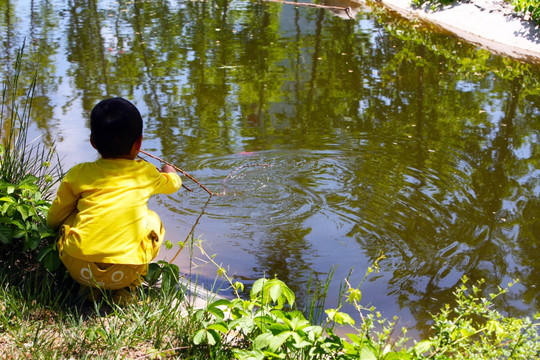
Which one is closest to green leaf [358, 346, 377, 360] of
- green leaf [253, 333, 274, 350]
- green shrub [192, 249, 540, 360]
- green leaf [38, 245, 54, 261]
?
green shrub [192, 249, 540, 360]

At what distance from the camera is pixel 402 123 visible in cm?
681

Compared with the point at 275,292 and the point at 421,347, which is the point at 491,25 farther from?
the point at 275,292

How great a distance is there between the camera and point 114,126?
3.09 metres

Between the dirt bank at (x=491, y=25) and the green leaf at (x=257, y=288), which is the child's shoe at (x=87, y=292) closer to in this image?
the green leaf at (x=257, y=288)

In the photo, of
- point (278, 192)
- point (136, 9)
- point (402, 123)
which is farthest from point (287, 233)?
point (136, 9)

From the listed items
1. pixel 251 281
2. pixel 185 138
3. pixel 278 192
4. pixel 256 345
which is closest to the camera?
pixel 256 345

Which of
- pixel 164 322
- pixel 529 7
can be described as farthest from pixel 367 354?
pixel 529 7

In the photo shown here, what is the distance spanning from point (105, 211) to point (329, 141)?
11.9 feet

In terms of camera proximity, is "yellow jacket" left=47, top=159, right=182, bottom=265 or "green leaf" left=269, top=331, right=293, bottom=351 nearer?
"green leaf" left=269, top=331, right=293, bottom=351

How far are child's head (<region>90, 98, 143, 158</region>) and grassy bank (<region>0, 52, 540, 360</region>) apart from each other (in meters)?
0.47

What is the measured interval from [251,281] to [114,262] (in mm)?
1264

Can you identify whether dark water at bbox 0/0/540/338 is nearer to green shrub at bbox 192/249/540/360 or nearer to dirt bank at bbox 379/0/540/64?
dirt bank at bbox 379/0/540/64

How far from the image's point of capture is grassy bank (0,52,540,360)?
8.30 feet

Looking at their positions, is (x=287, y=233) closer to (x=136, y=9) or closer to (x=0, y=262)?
(x=0, y=262)
